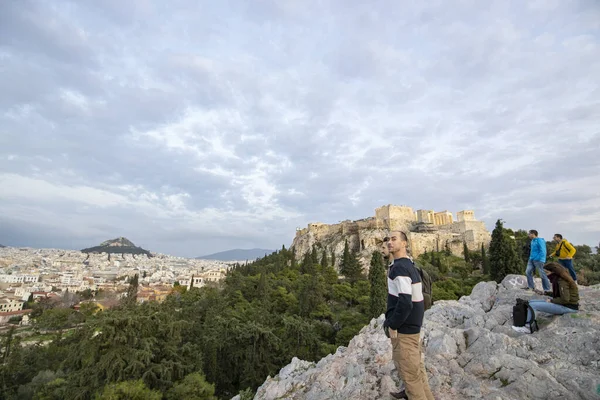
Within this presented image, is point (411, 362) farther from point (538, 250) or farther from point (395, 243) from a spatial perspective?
point (538, 250)

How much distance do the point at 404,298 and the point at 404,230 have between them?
60.5m

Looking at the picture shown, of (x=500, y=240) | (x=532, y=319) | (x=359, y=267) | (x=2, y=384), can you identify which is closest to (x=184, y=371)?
(x=532, y=319)

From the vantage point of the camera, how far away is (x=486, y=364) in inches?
254

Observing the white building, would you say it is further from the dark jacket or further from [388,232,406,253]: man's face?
the dark jacket

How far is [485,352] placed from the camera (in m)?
6.88

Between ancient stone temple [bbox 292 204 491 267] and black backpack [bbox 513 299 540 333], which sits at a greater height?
ancient stone temple [bbox 292 204 491 267]

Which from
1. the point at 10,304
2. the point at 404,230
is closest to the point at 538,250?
the point at 404,230

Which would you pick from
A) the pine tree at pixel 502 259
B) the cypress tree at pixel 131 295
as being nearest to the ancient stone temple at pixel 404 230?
the pine tree at pixel 502 259

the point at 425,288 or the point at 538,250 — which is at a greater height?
the point at 538,250

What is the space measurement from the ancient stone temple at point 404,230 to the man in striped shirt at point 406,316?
46.9 meters

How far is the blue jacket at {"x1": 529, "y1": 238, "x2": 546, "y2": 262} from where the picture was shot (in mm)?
9023

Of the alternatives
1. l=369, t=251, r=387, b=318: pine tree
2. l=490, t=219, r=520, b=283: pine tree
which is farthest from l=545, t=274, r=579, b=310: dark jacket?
l=490, t=219, r=520, b=283: pine tree

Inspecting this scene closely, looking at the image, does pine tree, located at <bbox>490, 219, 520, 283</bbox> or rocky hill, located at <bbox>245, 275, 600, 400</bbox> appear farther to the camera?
pine tree, located at <bbox>490, 219, 520, 283</bbox>

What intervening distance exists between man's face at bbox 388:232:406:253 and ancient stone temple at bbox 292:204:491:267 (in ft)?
155
